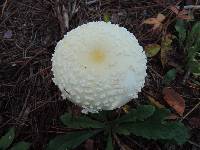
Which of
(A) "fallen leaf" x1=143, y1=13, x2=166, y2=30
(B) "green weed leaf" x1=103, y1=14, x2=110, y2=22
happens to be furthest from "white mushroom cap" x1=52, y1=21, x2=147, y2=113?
(A) "fallen leaf" x1=143, y1=13, x2=166, y2=30

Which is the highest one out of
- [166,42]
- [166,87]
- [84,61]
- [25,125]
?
[84,61]

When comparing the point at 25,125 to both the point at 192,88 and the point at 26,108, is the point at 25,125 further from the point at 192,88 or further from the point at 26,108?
the point at 192,88

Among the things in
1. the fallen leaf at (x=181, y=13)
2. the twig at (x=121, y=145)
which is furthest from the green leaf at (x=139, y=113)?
the fallen leaf at (x=181, y=13)

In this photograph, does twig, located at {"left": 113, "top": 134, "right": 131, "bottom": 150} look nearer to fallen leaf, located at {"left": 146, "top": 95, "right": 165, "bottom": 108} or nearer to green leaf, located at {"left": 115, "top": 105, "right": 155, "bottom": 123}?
green leaf, located at {"left": 115, "top": 105, "right": 155, "bottom": 123}

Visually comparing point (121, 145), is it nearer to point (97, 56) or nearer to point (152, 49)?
point (97, 56)

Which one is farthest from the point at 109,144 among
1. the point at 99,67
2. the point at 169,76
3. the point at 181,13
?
the point at 181,13

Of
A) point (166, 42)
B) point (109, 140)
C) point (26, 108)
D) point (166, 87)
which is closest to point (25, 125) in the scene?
point (26, 108)
